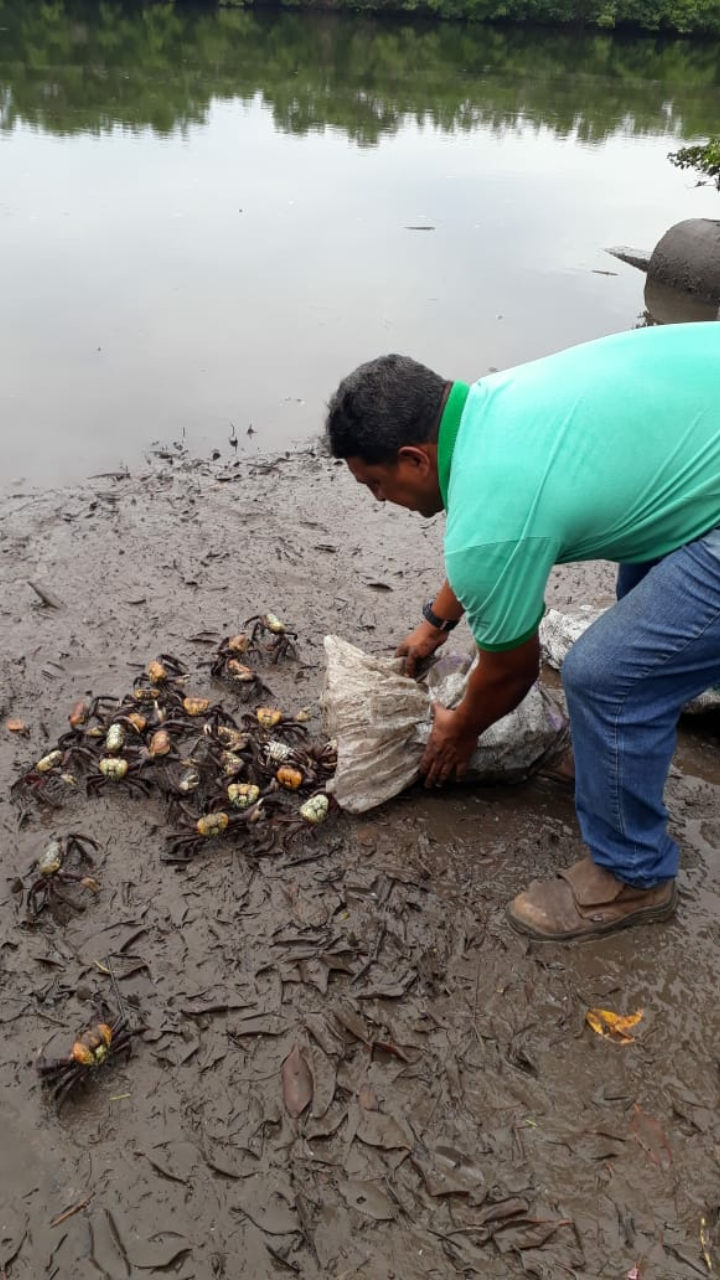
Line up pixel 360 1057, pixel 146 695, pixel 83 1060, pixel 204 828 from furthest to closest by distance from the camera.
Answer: pixel 146 695, pixel 204 828, pixel 360 1057, pixel 83 1060

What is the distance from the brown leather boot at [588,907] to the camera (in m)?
2.61

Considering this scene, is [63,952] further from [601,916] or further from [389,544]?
[389,544]

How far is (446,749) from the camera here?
2.86m

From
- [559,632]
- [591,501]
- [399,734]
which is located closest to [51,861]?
[399,734]

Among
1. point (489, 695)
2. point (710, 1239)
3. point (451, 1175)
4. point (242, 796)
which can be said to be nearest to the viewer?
point (710, 1239)

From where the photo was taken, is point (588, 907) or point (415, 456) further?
point (588, 907)

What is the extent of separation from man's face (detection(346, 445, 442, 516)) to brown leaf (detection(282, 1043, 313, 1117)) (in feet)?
5.20

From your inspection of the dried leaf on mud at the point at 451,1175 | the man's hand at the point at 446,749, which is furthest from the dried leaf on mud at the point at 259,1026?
the man's hand at the point at 446,749

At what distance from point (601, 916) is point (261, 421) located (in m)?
4.85

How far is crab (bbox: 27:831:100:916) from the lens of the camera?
2729 millimetres

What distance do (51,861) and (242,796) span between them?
69 centimetres

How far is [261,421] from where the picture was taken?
21.1 ft

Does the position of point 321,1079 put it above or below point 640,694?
below

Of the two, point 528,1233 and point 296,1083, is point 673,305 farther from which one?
point 528,1233
